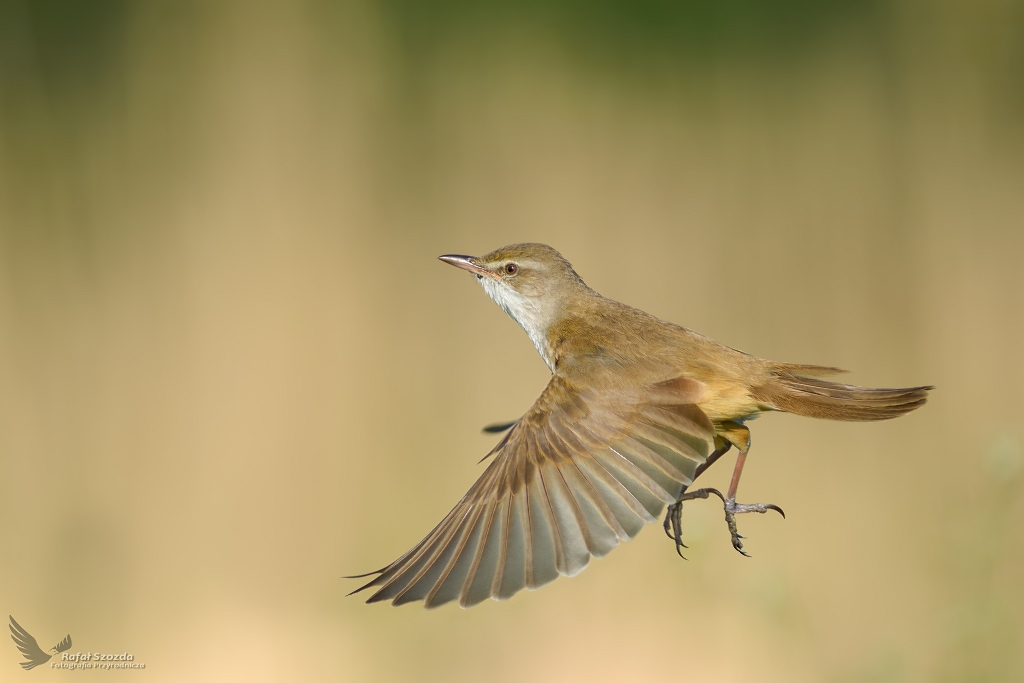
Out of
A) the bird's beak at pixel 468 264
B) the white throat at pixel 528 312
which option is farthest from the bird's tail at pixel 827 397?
the bird's beak at pixel 468 264

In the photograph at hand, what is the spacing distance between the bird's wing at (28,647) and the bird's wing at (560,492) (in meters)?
2.09

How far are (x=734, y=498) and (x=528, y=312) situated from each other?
963 millimetres

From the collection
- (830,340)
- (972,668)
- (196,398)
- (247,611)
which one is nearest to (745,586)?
(972,668)

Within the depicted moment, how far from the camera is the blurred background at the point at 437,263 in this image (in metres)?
4.08

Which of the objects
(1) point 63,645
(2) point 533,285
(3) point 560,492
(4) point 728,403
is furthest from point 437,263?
(3) point 560,492

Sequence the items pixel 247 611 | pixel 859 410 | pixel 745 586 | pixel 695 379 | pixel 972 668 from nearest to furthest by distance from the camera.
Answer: pixel 859 410, pixel 695 379, pixel 972 668, pixel 745 586, pixel 247 611

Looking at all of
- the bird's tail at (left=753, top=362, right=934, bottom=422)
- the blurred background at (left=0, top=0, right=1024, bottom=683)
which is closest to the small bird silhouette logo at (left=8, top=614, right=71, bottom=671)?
the blurred background at (left=0, top=0, right=1024, bottom=683)

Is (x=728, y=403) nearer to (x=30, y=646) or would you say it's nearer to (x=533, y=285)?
(x=533, y=285)

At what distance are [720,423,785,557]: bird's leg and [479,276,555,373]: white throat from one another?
2.00 feet

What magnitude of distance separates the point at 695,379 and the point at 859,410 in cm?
39

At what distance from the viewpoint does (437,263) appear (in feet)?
15.1

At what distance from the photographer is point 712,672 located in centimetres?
380

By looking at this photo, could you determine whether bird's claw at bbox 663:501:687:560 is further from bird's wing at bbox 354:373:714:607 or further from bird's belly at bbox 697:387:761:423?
bird's wing at bbox 354:373:714:607

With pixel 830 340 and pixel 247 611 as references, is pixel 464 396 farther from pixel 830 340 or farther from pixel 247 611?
pixel 830 340
